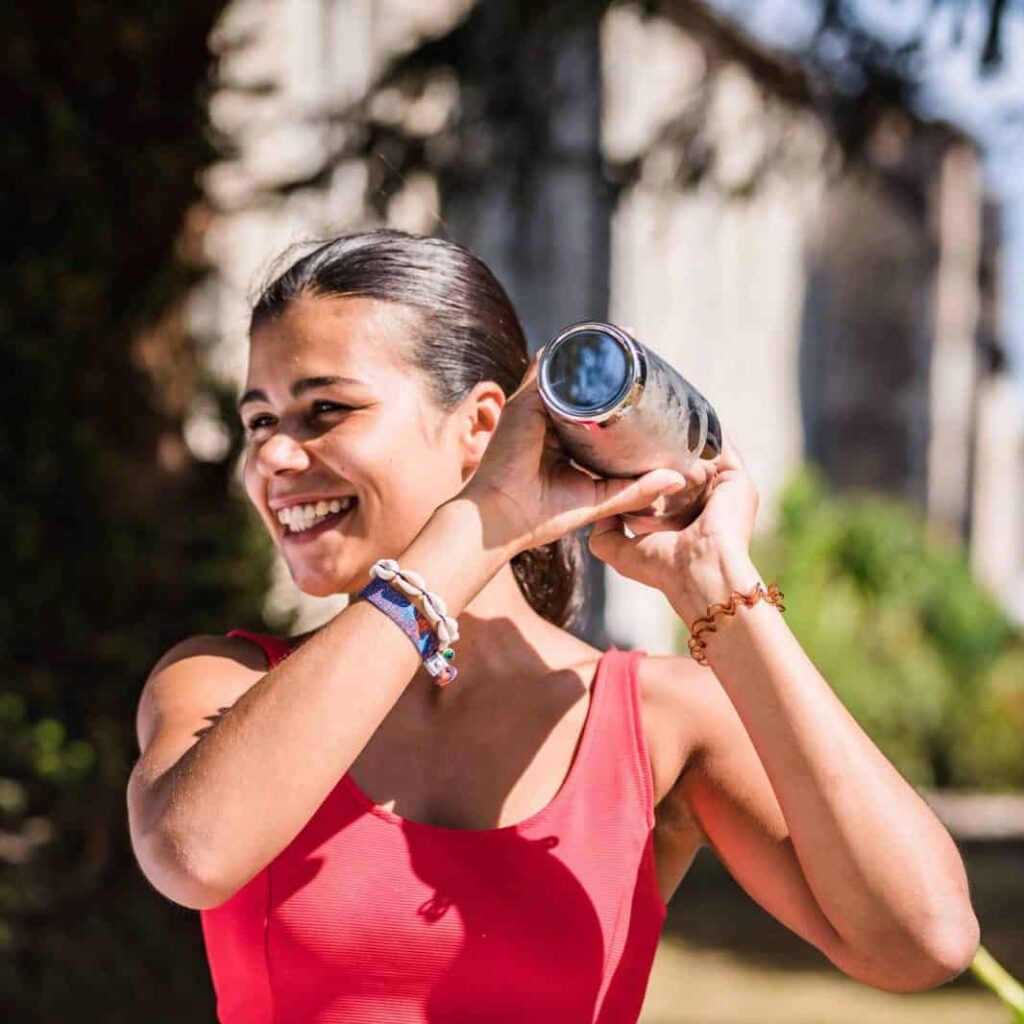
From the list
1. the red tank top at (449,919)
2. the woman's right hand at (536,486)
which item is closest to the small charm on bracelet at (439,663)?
the woman's right hand at (536,486)

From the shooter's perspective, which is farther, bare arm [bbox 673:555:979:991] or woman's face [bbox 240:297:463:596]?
woman's face [bbox 240:297:463:596]

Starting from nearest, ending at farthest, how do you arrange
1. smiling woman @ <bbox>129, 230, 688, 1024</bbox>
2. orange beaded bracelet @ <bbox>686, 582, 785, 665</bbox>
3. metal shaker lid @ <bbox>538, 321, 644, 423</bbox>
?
1. metal shaker lid @ <bbox>538, 321, 644, 423</bbox>
2. smiling woman @ <bbox>129, 230, 688, 1024</bbox>
3. orange beaded bracelet @ <bbox>686, 582, 785, 665</bbox>

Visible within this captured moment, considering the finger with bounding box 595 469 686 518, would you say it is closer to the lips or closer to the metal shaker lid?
the metal shaker lid

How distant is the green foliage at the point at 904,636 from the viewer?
13359mm

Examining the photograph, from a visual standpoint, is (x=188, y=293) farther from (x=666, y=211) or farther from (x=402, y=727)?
(x=402, y=727)

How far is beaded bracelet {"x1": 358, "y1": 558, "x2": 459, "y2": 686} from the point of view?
178 cm

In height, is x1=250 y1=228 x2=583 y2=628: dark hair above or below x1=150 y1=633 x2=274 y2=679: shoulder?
above

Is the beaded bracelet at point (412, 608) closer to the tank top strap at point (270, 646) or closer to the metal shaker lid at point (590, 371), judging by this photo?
the metal shaker lid at point (590, 371)

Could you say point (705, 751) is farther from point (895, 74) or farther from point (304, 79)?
point (304, 79)

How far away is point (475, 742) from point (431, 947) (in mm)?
306

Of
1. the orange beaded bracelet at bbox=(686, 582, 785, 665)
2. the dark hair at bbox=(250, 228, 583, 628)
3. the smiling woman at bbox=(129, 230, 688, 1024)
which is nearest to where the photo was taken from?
the smiling woman at bbox=(129, 230, 688, 1024)

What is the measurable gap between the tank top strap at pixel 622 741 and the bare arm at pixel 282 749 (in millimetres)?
370

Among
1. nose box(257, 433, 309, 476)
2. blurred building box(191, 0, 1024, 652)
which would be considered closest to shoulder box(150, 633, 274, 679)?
nose box(257, 433, 309, 476)

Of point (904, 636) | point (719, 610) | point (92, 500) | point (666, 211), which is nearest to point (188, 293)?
point (92, 500)
